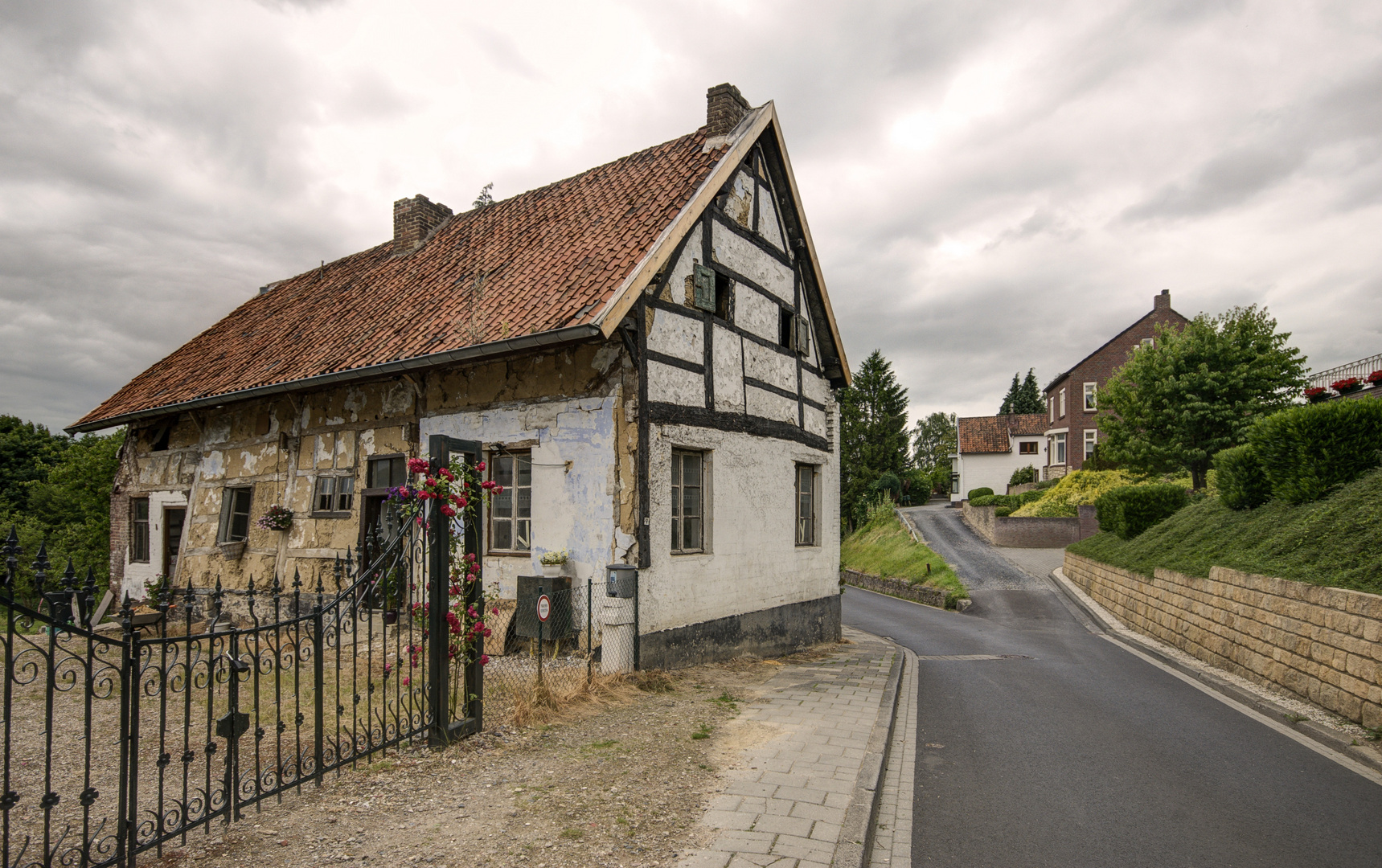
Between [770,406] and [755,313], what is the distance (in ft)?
4.95

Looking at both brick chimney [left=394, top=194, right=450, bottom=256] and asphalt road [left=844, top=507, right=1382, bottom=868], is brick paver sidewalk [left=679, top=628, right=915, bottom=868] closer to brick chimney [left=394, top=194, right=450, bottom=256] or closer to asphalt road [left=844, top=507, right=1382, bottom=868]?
asphalt road [left=844, top=507, right=1382, bottom=868]

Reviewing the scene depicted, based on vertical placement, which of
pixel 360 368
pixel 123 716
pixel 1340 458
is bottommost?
pixel 123 716

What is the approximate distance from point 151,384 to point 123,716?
14135mm

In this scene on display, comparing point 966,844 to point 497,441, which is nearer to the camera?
point 966,844

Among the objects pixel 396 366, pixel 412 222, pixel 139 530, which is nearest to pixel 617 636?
pixel 396 366

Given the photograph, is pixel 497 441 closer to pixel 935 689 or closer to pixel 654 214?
pixel 654 214

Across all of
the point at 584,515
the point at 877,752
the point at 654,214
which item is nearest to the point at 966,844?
the point at 877,752

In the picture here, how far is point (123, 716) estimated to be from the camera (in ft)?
12.1

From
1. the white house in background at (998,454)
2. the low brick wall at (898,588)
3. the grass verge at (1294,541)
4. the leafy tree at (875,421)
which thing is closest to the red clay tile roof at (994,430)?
the white house in background at (998,454)

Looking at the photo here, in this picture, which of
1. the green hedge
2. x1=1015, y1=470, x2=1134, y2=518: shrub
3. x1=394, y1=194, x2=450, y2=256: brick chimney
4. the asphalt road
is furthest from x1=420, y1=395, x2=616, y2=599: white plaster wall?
x1=1015, y1=470, x2=1134, y2=518: shrub

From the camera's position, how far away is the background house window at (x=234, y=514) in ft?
42.1

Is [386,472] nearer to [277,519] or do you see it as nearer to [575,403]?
[277,519]

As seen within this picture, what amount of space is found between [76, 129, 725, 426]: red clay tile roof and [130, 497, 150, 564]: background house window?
1833mm

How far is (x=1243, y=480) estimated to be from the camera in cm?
1286
